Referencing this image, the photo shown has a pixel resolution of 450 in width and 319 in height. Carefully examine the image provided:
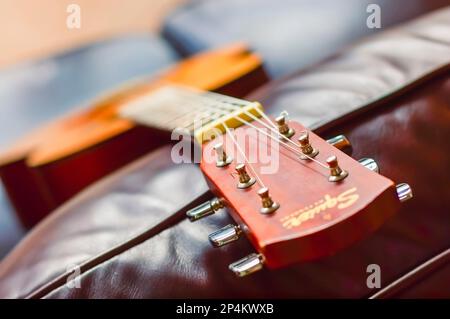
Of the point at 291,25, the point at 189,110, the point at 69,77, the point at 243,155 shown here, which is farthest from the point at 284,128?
the point at 69,77

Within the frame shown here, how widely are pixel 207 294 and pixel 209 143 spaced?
17 cm

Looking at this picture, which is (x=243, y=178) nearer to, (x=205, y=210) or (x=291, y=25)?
(x=205, y=210)

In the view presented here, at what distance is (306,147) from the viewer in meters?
0.53

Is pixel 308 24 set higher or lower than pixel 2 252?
higher

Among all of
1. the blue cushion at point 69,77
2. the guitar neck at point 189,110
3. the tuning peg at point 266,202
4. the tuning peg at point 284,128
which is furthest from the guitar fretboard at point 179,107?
the blue cushion at point 69,77

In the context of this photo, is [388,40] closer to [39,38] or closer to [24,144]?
[24,144]

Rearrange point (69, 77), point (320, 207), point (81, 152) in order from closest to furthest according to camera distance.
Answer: point (320, 207) < point (81, 152) < point (69, 77)

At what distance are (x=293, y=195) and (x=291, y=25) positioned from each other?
2.80ft

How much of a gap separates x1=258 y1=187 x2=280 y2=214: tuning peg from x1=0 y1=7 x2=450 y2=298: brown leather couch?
0.12m

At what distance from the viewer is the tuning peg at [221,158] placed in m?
0.56

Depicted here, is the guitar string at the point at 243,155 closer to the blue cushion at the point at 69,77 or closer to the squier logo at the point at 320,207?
the squier logo at the point at 320,207

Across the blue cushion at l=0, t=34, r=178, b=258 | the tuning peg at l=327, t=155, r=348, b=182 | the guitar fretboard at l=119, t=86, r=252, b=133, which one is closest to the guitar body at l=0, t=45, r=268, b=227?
the guitar fretboard at l=119, t=86, r=252, b=133

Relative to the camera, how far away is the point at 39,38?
1.84m
